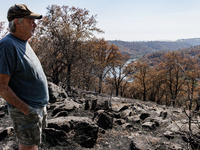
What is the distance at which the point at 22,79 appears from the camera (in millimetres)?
1826

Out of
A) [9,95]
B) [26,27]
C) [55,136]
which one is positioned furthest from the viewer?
[55,136]

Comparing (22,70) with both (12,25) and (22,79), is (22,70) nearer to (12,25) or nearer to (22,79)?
(22,79)

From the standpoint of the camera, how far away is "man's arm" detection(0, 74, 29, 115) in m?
1.63

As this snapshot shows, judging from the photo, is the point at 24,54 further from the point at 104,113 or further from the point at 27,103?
the point at 104,113

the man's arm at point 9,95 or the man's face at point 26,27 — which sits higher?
the man's face at point 26,27

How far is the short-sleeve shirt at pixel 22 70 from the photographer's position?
1.65 meters

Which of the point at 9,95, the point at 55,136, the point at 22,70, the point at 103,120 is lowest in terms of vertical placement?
the point at 103,120

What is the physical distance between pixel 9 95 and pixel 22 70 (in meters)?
0.35

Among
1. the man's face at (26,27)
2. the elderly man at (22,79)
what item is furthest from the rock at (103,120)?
the man's face at (26,27)

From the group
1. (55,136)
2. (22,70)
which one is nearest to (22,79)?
(22,70)

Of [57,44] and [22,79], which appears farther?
[57,44]

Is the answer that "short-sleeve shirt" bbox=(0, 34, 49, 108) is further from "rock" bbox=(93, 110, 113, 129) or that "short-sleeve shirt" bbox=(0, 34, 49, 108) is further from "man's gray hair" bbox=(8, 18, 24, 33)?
"rock" bbox=(93, 110, 113, 129)

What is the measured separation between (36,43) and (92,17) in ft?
28.0

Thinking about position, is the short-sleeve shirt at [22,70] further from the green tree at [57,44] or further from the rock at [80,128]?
the green tree at [57,44]
